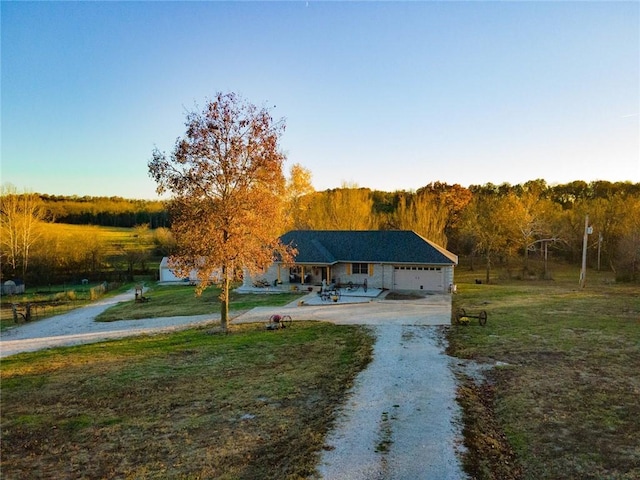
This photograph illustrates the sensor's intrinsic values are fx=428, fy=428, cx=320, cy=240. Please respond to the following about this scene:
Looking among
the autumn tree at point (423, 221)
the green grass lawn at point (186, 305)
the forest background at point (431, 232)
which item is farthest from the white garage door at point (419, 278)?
the autumn tree at point (423, 221)

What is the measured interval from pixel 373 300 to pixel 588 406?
54.3 ft

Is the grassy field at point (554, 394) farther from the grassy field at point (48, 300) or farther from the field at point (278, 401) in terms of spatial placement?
the grassy field at point (48, 300)

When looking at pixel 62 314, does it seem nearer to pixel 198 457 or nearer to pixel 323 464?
pixel 198 457

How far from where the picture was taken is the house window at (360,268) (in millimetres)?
30578

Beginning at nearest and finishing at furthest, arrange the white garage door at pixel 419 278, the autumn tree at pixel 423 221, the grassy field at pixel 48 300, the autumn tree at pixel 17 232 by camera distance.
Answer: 1. the white garage door at pixel 419 278
2. the grassy field at pixel 48 300
3. the autumn tree at pixel 423 221
4. the autumn tree at pixel 17 232

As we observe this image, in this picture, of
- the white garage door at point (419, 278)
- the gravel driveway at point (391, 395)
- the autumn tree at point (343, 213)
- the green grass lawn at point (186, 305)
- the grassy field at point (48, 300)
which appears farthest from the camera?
the autumn tree at point (343, 213)

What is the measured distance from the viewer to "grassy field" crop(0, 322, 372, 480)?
758cm

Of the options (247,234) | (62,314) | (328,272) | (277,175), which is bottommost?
(62,314)

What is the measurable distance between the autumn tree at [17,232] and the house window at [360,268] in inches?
1442

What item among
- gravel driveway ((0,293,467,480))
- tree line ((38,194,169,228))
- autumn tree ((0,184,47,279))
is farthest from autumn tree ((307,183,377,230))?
tree line ((38,194,169,228))

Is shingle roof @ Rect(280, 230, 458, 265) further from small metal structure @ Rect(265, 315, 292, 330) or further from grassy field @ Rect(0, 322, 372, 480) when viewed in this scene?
grassy field @ Rect(0, 322, 372, 480)

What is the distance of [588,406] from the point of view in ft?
31.2

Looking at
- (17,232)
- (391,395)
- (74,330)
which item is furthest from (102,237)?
(391,395)

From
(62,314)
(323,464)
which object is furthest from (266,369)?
(62,314)
